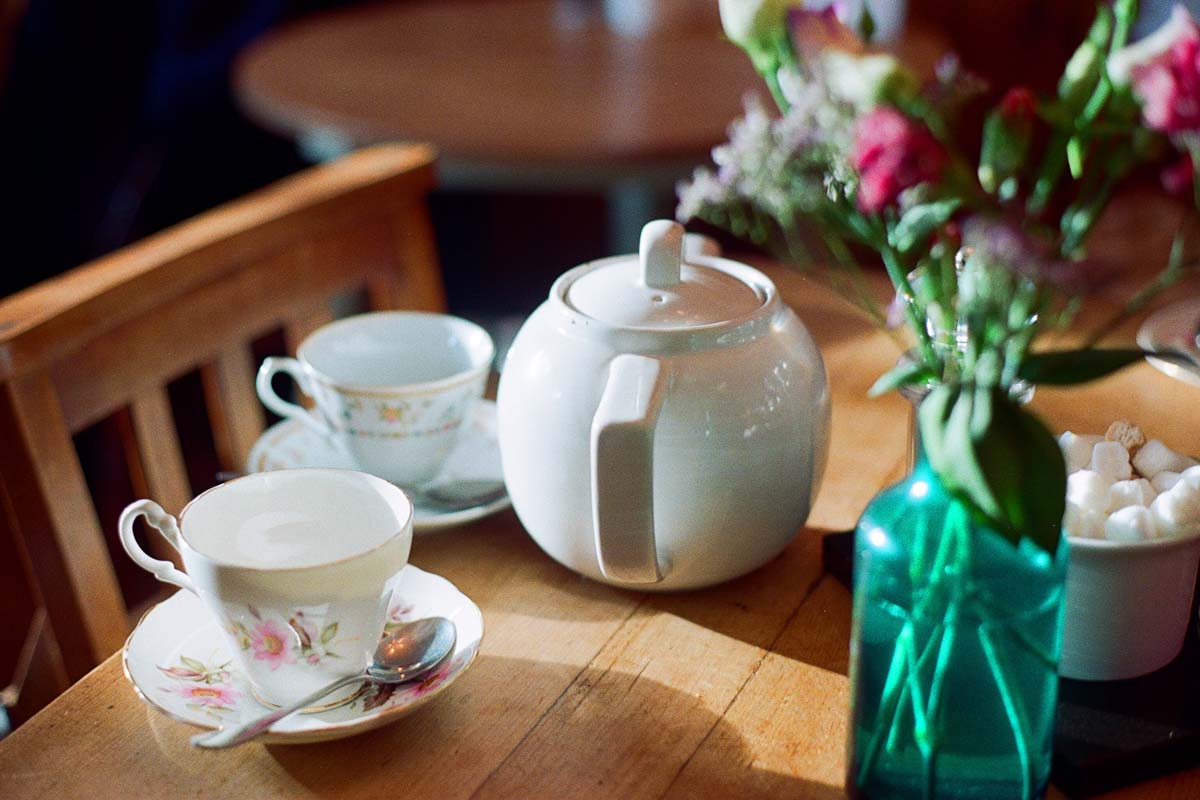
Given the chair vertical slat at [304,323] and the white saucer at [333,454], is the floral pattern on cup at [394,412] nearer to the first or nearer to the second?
the white saucer at [333,454]

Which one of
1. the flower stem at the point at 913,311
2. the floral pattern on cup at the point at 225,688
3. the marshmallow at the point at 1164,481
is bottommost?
the floral pattern on cup at the point at 225,688

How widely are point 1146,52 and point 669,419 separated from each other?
0.28 meters

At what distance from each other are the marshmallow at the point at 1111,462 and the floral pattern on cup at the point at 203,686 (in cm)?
43

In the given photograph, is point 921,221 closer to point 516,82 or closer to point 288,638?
point 288,638

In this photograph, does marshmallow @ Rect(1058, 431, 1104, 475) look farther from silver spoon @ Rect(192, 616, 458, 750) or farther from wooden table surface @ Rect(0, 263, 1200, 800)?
silver spoon @ Rect(192, 616, 458, 750)

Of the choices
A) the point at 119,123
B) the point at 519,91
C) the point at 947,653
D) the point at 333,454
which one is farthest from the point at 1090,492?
the point at 119,123

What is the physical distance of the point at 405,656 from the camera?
60 cm

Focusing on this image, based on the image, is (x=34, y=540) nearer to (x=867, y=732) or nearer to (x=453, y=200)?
(x=867, y=732)

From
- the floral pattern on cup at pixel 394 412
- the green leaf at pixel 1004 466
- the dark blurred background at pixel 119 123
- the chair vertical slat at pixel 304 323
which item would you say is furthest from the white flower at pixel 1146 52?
the dark blurred background at pixel 119 123

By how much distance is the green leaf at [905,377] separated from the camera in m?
0.45

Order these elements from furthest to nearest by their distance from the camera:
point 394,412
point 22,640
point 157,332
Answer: point 22,640
point 157,332
point 394,412

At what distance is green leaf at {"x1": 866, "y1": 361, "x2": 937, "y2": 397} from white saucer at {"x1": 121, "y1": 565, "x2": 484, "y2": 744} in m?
0.25

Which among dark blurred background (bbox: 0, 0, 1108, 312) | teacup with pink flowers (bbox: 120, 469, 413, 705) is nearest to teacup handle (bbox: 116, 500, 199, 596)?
teacup with pink flowers (bbox: 120, 469, 413, 705)

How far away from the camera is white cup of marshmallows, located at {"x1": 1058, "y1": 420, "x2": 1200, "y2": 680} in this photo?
551mm
